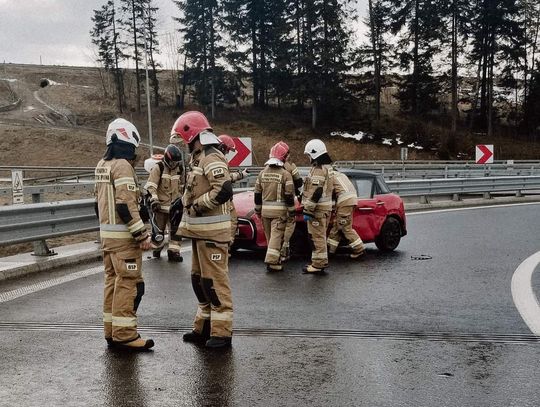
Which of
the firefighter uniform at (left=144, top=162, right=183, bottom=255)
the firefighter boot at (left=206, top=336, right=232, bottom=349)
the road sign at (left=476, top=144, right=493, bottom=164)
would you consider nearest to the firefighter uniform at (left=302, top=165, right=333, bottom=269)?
the firefighter uniform at (left=144, top=162, right=183, bottom=255)

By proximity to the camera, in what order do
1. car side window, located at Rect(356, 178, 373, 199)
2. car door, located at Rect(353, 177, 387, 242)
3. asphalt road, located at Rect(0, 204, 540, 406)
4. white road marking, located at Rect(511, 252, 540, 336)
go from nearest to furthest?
asphalt road, located at Rect(0, 204, 540, 406) → white road marking, located at Rect(511, 252, 540, 336) → car door, located at Rect(353, 177, 387, 242) → car side window, located at Rect(356, 178, 373, 199)

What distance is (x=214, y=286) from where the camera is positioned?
554 centimetres

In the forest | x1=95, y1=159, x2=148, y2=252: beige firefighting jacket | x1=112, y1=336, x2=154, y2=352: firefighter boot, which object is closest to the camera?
x1=112, y1=336, x2=154, y2=352: firefighter boot

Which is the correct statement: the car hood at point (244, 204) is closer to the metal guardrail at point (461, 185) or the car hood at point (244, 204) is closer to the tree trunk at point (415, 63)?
the metal guardrail at point (461, 185)

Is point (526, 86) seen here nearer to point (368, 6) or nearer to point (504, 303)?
point (368, 6)

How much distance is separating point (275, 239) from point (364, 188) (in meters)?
2.59

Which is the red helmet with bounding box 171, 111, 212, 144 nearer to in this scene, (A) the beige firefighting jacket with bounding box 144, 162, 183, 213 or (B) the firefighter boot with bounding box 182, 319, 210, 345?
(B) the firefighter boot with bounding box 182, 319, 210, 345

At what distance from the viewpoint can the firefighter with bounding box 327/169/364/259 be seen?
9.79 meters

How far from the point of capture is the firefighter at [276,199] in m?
9.00

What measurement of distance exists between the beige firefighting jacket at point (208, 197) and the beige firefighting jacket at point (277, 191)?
337 centimetres

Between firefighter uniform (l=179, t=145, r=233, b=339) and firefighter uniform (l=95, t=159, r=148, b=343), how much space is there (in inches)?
18.6

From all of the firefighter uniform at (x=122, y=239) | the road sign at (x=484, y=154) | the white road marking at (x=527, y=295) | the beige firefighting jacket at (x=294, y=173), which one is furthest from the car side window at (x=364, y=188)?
the road sign at (x=484, y=154)

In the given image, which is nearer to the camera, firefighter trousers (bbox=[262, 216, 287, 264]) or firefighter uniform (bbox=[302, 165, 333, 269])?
firefighter uniform (bbox=[302, 165, 333, 269])

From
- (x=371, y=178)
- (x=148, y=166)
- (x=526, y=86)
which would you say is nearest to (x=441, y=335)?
(x=371, y=178)
